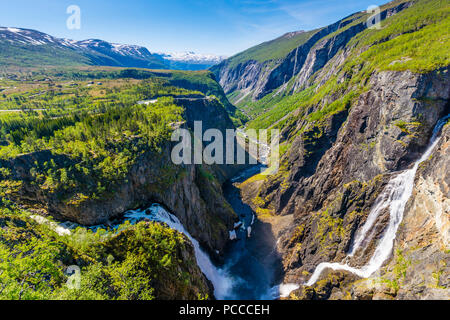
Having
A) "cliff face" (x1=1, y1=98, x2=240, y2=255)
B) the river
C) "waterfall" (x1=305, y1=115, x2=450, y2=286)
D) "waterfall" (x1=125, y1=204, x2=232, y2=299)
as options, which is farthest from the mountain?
"cliff face" (x1=1, y1=98, x2=240, y2=255)

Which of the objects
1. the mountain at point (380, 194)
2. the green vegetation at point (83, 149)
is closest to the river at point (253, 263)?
the mountain at point (380, 194)

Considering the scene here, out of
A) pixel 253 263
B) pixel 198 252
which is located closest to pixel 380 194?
pixel 253 263

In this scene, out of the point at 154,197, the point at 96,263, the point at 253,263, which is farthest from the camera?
the point at 253,263

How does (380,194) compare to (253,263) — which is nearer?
(380,194)

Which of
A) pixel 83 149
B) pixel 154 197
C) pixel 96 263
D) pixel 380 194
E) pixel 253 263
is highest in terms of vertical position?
pixel 83 149

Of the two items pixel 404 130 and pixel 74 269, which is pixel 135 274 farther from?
pixel 404 130

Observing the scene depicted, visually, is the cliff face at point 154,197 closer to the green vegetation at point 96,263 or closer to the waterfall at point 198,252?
the waterfall at point 198,252

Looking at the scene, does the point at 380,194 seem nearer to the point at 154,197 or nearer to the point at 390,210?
the point at 390,210

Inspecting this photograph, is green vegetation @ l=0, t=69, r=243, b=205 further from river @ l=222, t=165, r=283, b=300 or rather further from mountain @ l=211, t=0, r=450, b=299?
mountain @ l=211, t=0, r=450, b=299
